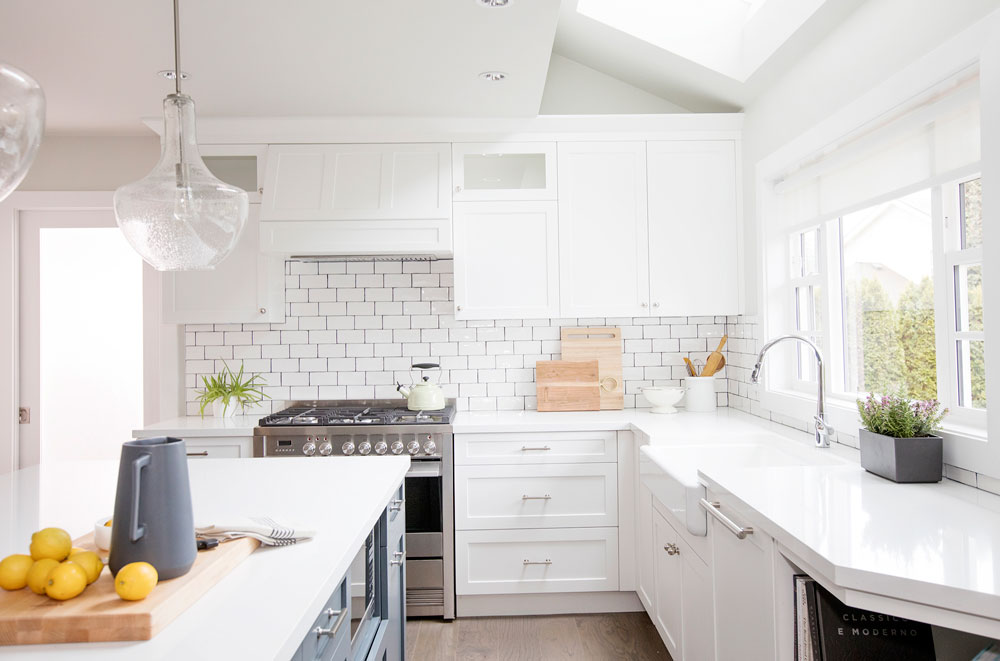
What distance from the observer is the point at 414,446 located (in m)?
3.30

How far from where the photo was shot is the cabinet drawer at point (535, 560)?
10.9ft

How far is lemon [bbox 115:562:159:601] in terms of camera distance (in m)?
A: 1.03

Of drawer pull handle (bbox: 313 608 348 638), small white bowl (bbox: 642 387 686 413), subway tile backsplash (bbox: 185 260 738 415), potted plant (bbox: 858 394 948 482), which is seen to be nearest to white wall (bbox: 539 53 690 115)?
subway tile backsplash (bbox: 185 260 738 415)

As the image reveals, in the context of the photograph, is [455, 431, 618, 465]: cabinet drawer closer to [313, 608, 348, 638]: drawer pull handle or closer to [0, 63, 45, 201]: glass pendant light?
[313, 608, 348, 638]: drawer pull handle

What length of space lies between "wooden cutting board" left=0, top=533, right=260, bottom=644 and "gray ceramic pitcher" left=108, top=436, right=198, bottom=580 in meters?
0.04

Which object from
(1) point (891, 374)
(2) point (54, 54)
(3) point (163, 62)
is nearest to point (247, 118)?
(3) point (163, 62)

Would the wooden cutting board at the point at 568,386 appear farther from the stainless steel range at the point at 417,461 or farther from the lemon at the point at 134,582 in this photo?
the lemon at the point at 134,582

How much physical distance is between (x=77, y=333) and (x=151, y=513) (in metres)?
3.43

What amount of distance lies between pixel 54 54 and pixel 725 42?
2.96 m

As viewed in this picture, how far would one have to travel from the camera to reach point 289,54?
9.09 ft

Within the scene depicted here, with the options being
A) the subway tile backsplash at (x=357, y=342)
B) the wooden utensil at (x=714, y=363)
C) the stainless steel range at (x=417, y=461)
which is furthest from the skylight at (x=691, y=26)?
the stainless steel range at (x=417, y=461)

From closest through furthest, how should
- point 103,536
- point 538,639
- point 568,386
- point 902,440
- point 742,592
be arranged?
1. point 103,536
2. point 742,592
3. point 902,440
4. point 538,639
5. point 568,386

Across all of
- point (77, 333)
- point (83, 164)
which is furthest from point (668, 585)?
Result: point (83, 164)

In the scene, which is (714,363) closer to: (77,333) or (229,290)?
(229,290)
